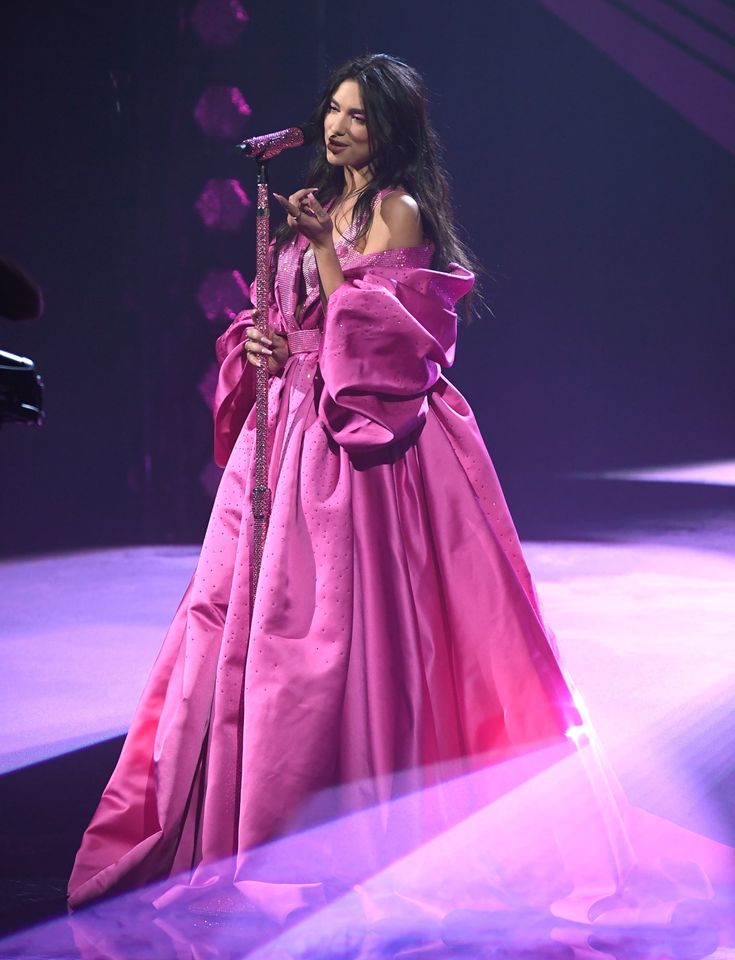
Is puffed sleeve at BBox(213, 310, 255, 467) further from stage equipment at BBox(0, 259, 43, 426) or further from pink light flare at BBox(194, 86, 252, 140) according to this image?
pink light flare at BBox(194, 86, 252, 140)

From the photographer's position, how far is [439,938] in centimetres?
163

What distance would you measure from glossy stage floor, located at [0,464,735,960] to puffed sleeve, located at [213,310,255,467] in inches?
29.9

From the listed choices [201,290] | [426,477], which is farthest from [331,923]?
[201,290]

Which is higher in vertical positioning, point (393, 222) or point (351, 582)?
point (393, 222)

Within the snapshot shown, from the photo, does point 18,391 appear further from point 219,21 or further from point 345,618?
point 219,21

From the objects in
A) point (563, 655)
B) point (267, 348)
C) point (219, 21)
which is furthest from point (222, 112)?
point (267, 348)

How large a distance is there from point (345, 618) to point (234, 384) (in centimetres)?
49

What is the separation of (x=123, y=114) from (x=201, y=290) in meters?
0.97

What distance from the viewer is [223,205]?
5.45 metres

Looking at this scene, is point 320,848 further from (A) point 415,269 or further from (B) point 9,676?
(B) point 9,676

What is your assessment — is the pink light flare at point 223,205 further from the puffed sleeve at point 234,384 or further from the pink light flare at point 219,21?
the puffed sleeve at point 234,384

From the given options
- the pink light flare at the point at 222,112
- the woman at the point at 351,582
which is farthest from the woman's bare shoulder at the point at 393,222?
the pink light flare at the point at 222,112

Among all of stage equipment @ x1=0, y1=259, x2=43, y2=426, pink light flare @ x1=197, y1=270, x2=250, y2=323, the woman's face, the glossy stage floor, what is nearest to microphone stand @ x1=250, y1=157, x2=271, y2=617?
the woman's face

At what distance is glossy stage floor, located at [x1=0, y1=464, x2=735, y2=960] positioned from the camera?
64.1 inches
